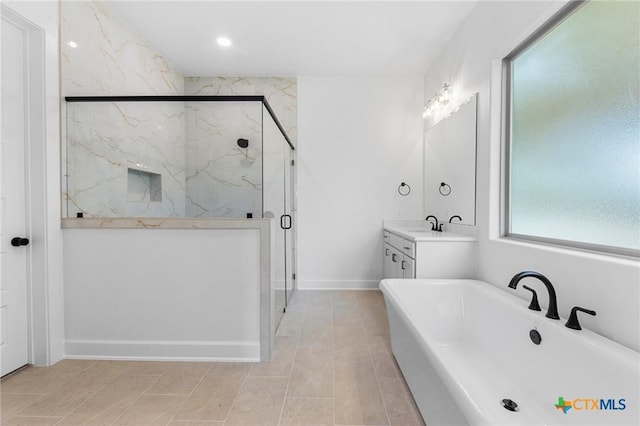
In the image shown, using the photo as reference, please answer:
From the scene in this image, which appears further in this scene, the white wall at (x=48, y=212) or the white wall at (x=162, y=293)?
the white wall at (x=162, y=293)

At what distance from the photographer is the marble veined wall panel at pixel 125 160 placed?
2090 millimetres

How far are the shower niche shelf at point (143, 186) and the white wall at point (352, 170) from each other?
6.07 feet

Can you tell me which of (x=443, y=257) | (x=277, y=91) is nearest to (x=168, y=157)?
(x=277, y=91)

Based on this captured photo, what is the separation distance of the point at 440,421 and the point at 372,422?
422mm

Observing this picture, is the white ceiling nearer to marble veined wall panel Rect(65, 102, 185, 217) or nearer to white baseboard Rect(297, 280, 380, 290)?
marble veined wall panel Rect(65, 102, 185, 217)

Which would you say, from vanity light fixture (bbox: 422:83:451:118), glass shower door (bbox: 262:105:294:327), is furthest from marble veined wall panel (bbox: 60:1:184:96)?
vanity light fixture (bbox: 422:83:451:118)

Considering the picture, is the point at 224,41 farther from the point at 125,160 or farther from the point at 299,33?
the point at 125,160

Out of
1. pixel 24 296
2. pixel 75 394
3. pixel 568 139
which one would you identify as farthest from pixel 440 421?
pixel 24 296

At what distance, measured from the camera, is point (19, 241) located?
182 centimetres

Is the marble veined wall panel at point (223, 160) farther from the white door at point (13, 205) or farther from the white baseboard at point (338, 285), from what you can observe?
the white baseboard at point (338, 285)

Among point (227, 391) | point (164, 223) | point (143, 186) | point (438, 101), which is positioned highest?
point (438, 101)

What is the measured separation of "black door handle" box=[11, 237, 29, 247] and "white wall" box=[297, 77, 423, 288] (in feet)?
8.39

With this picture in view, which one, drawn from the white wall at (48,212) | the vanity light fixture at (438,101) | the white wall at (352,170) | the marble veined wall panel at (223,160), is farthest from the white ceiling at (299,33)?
the marble veined wall panel at (223,160)

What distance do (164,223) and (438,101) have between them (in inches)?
119
